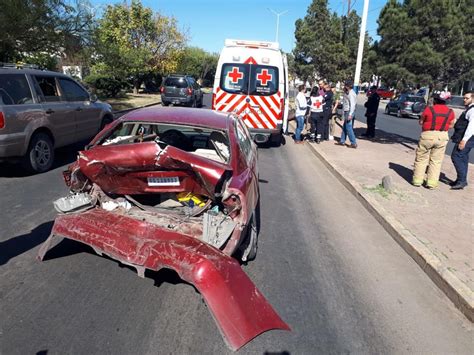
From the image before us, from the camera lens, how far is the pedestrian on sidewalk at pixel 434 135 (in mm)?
7008

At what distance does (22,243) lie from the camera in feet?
14.5

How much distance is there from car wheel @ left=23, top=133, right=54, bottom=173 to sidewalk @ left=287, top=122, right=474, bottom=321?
5829 mm

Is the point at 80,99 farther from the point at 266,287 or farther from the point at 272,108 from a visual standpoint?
the point at 266,287

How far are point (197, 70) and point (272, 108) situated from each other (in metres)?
48.6

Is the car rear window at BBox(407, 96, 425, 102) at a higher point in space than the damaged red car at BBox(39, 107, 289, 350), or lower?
lower

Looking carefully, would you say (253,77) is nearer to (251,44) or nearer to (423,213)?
(251,44)

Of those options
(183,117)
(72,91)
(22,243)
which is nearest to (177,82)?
(72,91)

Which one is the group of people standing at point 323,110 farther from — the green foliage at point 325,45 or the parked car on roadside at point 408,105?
the green foliage at point 325,45

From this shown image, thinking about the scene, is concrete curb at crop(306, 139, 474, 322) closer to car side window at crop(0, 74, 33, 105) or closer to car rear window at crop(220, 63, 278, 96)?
car rear window at crop(220, 63, 278, 96)

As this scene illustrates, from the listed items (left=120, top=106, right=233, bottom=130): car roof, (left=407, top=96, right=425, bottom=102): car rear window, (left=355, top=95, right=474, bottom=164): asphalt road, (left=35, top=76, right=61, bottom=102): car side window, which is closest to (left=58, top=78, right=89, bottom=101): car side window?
(left=35, top=76, right=61, bottom=102): car side window

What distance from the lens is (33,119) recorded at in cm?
712

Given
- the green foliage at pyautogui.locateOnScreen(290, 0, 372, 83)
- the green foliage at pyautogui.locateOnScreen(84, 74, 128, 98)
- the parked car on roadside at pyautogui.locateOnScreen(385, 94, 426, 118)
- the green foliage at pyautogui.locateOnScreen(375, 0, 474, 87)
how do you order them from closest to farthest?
the green foliage at pyautogui.locateOnScreen(375, 0, 474, 87) → the parked car on roadside at pyautogui.locateOnScreen(385, 94, 426, 118) → the green foliage at pyautogui.locateOnScreen(84, 74, 128, 98) → the green foliage at pyautogui.locateOnScreen(290, 0, 372, 83)

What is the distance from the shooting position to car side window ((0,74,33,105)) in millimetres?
6672

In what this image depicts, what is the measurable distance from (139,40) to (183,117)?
33.2m
